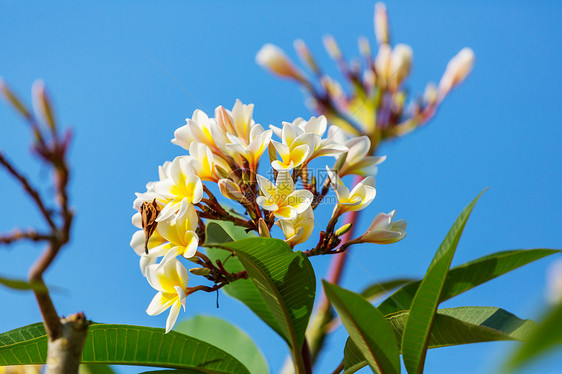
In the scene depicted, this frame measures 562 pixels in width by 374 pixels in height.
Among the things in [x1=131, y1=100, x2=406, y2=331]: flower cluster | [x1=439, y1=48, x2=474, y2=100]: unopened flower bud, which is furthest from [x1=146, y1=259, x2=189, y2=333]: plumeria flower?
[x1=439, y1=48, x2=474, y2=100]: unopened flower bud

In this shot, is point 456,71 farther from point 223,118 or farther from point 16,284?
point 16,284

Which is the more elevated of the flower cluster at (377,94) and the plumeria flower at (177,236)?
the flower cluster at (377,94)

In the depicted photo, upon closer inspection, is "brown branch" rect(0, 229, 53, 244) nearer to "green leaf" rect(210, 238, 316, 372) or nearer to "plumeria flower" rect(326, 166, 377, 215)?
"green leaf" rect(210, 238, 316, 372)

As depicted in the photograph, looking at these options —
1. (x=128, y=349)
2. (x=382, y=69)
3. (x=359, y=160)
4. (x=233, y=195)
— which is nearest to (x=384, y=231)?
→ (x=359, y=160)

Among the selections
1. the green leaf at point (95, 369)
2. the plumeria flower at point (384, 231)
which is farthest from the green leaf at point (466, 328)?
the green leaf at point (95, 369)

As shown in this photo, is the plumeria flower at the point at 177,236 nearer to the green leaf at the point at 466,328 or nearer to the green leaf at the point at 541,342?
the green leaf at the point at 466,328

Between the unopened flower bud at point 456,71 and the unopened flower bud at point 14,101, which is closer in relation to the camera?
the unopened flower bud at point 14,101

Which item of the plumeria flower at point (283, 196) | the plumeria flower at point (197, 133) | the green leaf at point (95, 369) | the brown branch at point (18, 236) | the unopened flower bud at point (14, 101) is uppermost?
the plumeria flower at point (197, 133)

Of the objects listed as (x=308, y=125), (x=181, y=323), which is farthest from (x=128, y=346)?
(x=181, y=323)
